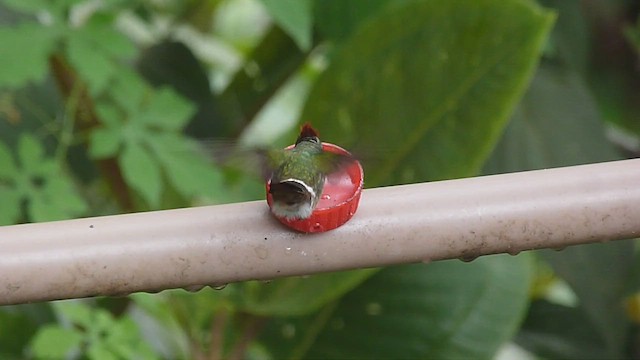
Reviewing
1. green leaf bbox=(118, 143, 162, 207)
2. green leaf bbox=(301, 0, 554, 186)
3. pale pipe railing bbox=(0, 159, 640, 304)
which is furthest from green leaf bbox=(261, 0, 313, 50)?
pale pipe railing bbox=(0, 159, 640, 304)

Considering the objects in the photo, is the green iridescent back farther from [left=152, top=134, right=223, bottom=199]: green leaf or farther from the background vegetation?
[left=152, top=134, right=223, bottom=199]: green leaf

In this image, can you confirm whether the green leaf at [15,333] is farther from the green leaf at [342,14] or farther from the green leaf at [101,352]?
the green leaf at [342,14]

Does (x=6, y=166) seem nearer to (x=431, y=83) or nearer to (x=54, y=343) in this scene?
(x=54, y=343)

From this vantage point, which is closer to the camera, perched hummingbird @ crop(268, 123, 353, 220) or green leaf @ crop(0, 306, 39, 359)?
perched hummingbird @ crop(268, 123, 353, 220)

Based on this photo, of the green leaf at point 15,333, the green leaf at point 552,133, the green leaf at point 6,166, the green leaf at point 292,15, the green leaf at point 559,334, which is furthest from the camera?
the green leaf at point 559,334

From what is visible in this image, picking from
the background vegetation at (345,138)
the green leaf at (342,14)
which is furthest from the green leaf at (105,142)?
the green leaf at (342,14)

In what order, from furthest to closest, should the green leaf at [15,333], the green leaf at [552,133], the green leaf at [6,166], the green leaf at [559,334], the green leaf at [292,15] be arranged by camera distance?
the green leaf at [559,334]
the green leaf at [552,133]
the green leaf at [15,333]
the green leaf at [6,166]
the green leaf at [292,15]

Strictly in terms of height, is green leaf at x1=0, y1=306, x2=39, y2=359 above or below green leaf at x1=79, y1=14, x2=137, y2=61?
below
